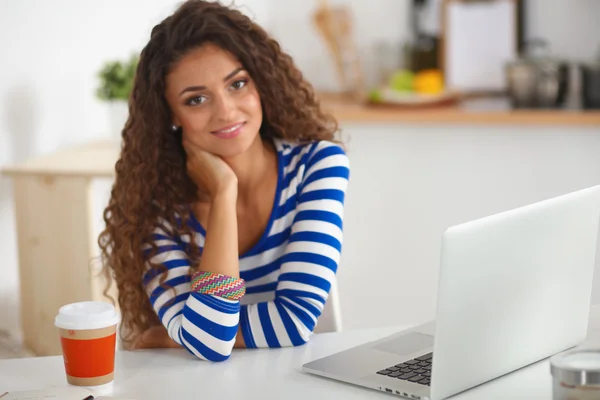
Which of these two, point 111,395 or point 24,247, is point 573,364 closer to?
point 111,395

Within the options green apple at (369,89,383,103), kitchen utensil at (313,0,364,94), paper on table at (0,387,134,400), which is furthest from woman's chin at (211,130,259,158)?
kitchen utensil at (313,0,364,94)

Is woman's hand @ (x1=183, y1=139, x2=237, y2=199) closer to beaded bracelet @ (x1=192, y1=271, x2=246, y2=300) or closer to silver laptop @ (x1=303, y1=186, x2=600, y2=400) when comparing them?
beaded bracelet @ (x1=192, y1=271, x2=246, y2=300)

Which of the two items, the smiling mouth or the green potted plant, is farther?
the green potted plant

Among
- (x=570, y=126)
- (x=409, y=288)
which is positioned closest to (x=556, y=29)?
(x=570, y=126)

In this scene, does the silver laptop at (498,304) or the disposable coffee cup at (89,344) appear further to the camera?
the disposable coffee cup at (89,344)

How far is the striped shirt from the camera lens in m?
1.43

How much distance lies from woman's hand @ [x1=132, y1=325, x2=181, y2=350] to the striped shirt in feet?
0.10

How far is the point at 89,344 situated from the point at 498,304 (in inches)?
21.4

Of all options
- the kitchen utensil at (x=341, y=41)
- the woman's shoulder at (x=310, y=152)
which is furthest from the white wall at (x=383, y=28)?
the woman's shoulder at (x=310, y=152)

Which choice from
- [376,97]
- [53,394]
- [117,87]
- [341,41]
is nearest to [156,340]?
[53,394]

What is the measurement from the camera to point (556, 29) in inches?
142

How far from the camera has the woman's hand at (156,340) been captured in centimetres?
150

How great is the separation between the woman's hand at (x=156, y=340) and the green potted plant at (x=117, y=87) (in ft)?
4.39

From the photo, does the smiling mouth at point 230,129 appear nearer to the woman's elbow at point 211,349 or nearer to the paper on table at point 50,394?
the woman's elbow at point 211,349
